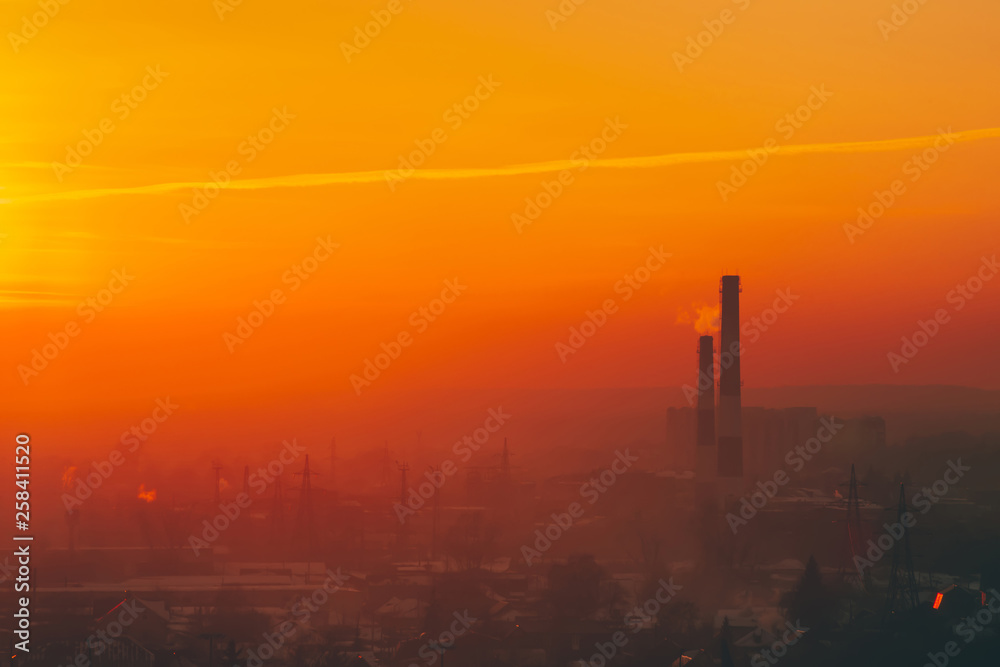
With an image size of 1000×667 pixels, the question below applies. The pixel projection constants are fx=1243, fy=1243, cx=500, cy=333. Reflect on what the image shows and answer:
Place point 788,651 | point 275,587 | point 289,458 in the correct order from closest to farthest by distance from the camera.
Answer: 1. point 788,651
2. point 275,587
3. point 289,458

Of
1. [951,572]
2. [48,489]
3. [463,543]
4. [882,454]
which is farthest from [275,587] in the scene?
[882,454]

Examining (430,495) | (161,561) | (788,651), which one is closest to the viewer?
(788,651)

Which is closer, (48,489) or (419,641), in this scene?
(419,641)

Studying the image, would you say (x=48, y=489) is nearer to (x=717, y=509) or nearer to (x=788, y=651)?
(x=717, y=509)

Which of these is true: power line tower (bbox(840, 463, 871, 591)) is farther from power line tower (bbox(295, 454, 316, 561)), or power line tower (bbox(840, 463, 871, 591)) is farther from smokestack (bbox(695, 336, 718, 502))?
power line tower (bbox(295, 454, 316, 561))

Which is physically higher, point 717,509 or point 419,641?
point 717,509

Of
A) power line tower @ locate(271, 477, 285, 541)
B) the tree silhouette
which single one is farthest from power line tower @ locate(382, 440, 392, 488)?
the tree silhouette

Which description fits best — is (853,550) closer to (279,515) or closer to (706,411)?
(706,411)
